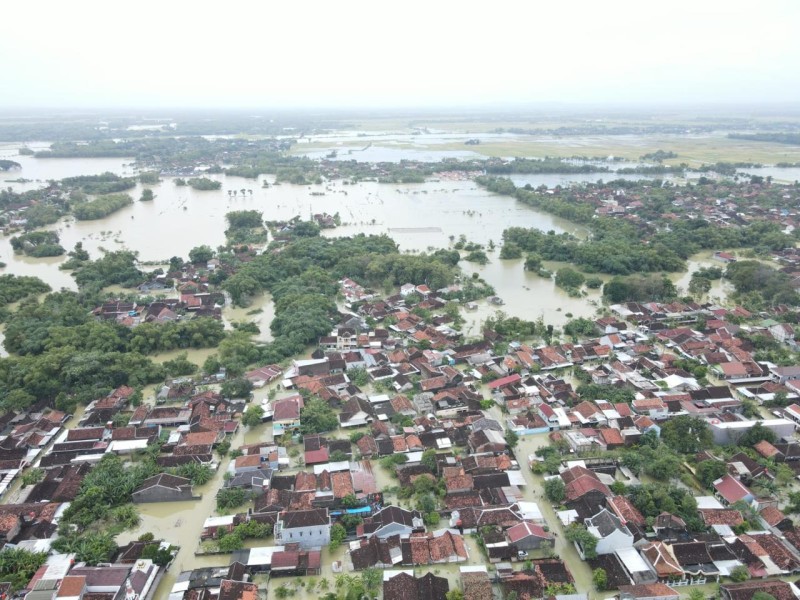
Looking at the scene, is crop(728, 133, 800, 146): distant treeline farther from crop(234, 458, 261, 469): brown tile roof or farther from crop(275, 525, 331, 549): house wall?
crop(275, 525, 331, 549): house wall

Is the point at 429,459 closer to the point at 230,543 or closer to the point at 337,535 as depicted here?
the point at 337,535

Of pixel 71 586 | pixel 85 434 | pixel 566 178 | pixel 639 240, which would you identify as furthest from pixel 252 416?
pixel 566 178

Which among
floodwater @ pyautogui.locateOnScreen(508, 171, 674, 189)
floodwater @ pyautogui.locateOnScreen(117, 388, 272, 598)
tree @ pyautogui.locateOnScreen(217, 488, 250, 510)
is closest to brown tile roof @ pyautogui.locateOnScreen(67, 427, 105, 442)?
floodwater @ pyautogui.locateOnScreen(117, 388, 272, 598)

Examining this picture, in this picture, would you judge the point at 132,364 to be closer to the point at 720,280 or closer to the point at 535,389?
the point at 535,389

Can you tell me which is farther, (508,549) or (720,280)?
(720,280)

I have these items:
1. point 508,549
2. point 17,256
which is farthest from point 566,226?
point 17,256

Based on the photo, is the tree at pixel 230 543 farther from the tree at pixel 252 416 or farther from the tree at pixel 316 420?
the tree at pixel 252 416
